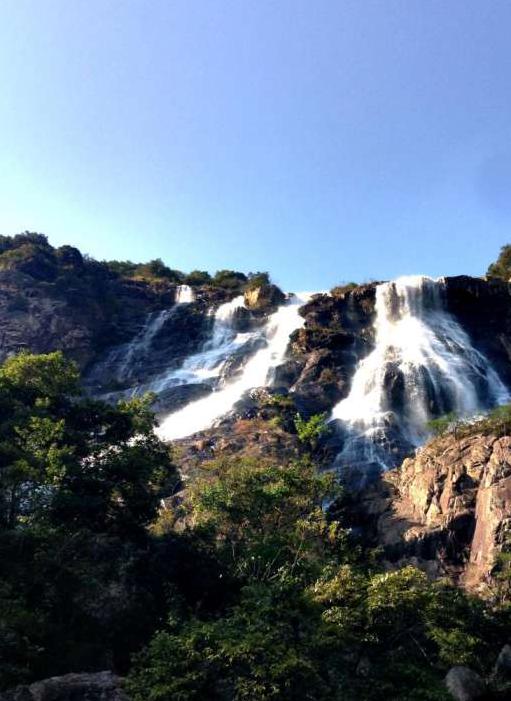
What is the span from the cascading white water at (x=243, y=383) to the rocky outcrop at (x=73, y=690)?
2169 cm

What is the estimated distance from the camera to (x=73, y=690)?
11875mm

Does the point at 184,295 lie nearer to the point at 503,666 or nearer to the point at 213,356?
the point at 213,356

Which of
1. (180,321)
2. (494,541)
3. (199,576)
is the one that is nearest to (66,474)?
(199,576)

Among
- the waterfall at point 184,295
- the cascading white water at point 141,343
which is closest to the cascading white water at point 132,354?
the cascading white water at point 141,343

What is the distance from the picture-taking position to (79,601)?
56.2 ft

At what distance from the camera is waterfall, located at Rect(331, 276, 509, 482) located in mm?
33781

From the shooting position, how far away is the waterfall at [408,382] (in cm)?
3378

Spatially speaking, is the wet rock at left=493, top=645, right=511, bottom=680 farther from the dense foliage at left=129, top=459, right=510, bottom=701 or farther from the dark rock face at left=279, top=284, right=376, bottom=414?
the dark rock face at left=279, top=284, right=376, bottom=414

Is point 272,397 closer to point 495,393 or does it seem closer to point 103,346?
point 495,393

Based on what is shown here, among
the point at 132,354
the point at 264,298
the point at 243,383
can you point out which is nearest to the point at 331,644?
the point at 243,383

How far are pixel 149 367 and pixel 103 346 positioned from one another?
7268 millimetres

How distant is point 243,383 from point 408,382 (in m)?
12.4

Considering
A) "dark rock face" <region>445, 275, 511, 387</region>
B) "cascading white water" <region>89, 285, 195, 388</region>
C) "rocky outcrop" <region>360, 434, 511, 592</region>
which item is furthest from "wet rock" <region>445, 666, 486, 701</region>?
"dark rock face" <region>445, 275, 511, 387</region>

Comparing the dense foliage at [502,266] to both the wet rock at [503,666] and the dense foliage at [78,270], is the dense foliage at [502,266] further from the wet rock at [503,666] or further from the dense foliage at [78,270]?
the wet rock at [503,666]
